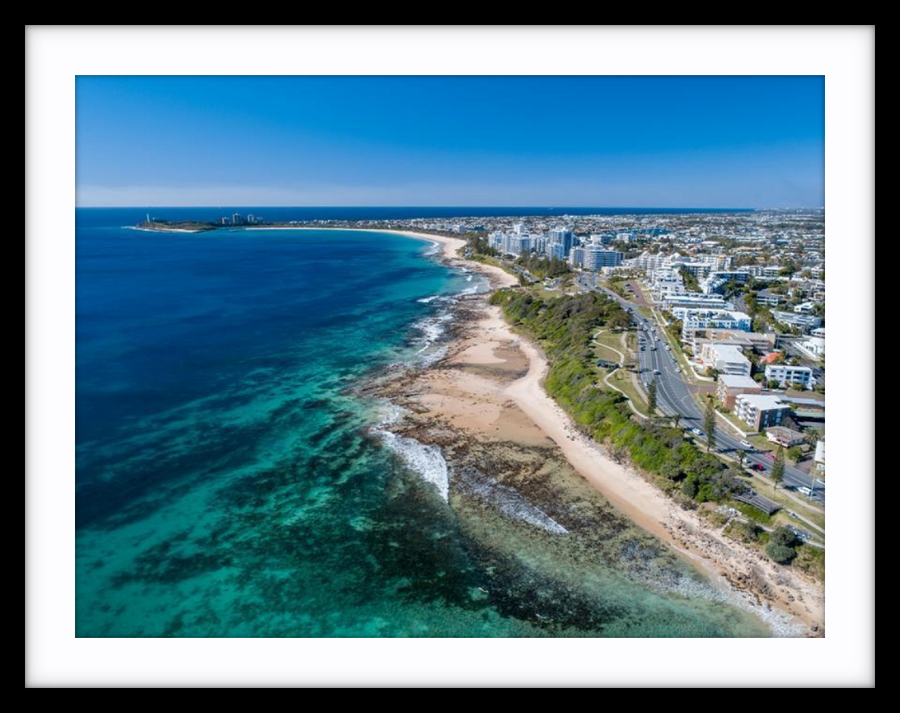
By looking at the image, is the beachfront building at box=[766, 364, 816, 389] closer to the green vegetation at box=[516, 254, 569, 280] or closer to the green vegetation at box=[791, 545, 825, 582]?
the green vegetation at box=[791, 545, 825, 582]

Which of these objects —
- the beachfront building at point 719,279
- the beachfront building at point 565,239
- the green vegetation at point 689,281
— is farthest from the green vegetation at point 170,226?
the beachfront building at point 719,279

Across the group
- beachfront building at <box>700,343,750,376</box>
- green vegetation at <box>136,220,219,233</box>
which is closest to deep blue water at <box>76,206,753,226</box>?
green vegetation at <box>136,220,219,233</box>

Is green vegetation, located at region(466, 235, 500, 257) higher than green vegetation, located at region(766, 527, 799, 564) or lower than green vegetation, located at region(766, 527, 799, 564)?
higher

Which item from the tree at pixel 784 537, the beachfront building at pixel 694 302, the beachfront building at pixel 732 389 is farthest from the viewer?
the beachfront building at pixel 694 302

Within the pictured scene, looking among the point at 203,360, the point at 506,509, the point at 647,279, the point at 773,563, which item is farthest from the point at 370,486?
the point at 647,279

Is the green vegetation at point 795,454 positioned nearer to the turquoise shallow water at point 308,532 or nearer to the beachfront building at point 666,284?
the turquoise shallow water at point 308,532

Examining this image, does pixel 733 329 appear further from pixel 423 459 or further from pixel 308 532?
pixel 308 532

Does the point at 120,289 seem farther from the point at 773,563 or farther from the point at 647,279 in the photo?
the point at 773,563
